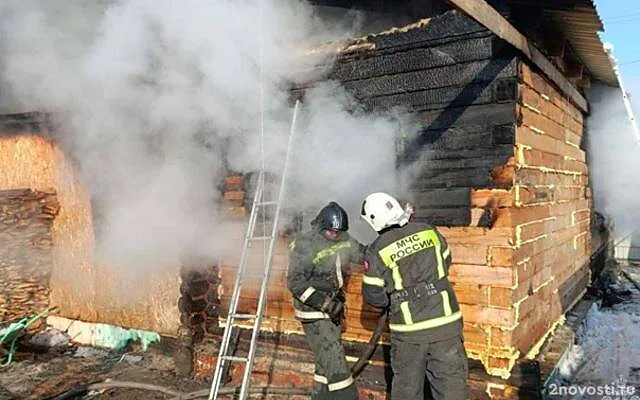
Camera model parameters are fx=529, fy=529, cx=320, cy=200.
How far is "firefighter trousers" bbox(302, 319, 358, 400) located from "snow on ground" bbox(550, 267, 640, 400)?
185 cm

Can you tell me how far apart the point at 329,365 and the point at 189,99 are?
10.0 feet

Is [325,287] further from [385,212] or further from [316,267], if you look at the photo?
[385,212]

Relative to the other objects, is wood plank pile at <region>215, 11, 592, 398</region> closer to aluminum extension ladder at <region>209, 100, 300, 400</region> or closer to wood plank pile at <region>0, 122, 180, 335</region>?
aluminum extension ladder at <region>209, 100, 300, 400</region>

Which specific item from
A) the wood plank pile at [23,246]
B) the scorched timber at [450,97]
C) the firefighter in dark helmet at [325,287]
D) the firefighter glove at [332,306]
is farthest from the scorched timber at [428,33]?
the wood plank pile at [23,246]

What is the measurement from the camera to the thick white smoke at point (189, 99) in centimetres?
521

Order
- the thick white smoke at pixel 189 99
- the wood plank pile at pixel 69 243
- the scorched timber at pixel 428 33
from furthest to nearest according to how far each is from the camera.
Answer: the wood plank pile at pixel 69 243 → the thick white smoke at pixel 189 99 → the scorched timber at pixel 428 33

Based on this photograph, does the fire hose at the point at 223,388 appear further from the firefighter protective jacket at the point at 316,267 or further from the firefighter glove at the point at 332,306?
the firefighter protective jacket at the point at 316,267

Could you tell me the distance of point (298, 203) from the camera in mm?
5484

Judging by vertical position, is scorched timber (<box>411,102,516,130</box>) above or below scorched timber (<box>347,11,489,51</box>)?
below

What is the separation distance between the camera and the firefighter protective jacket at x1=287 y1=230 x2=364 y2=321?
4.58 metres

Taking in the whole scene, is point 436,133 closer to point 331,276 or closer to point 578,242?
point 331,276

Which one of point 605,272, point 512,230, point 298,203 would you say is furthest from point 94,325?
point 605,272

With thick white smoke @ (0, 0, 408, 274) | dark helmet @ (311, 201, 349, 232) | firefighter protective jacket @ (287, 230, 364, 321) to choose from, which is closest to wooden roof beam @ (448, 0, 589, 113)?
thick white smoke @ (0, 0, 408, 274)

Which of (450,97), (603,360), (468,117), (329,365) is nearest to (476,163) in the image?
(468,117)
